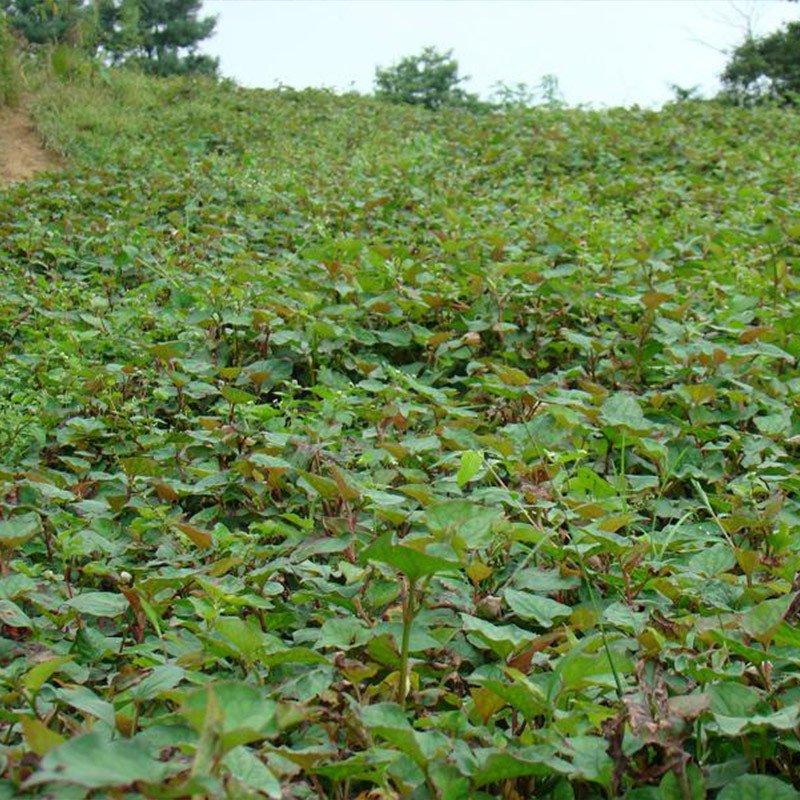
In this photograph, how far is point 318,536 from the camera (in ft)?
6.83

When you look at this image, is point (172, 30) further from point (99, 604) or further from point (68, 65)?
point (99, 604)

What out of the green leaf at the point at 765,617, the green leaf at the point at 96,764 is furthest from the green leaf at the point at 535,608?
the green leaf at the point at 96,764

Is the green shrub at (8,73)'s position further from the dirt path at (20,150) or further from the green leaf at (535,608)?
the green leaf at (535,608)

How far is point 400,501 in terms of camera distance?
1978mm

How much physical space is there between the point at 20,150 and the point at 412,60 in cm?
857

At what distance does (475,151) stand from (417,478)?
6.03 metres

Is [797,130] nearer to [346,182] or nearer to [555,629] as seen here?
[346,182]

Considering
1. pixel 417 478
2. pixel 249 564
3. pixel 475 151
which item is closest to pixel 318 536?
pixel 249 564

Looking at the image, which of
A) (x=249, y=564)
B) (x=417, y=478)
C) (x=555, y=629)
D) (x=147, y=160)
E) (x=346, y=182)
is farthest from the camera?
(x=147, y=160)

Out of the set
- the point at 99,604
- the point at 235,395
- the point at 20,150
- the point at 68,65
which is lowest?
the point at 99,604

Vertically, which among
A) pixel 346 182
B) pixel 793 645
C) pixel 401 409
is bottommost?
pixel 793 645

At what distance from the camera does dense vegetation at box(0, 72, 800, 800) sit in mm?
1393

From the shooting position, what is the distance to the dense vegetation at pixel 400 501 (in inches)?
54.8

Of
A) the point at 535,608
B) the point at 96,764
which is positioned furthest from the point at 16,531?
the point at 96,764
